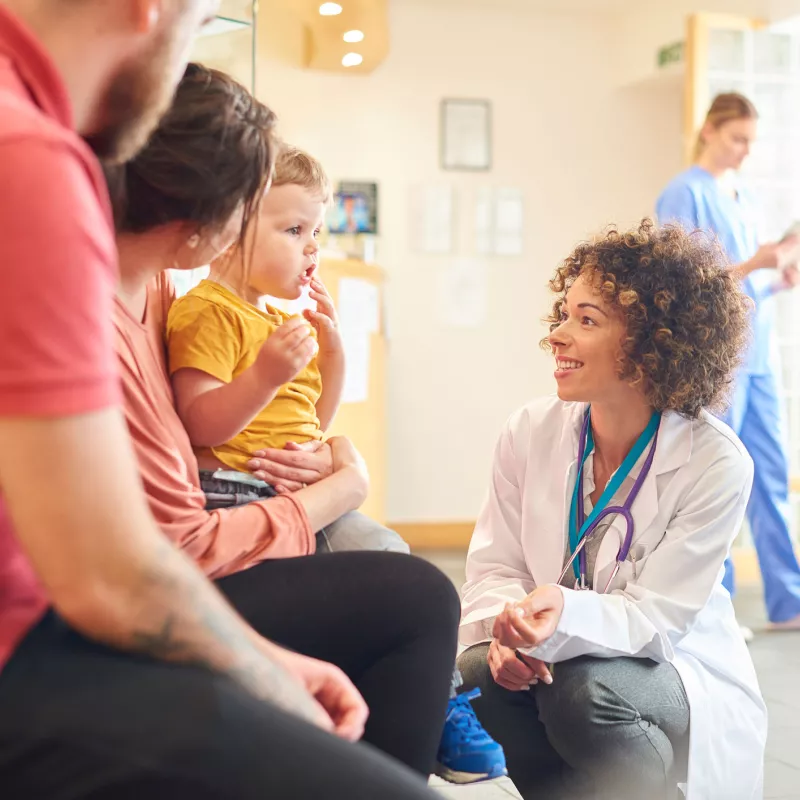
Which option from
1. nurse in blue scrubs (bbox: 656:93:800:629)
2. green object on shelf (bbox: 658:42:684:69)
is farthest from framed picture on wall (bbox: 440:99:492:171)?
nurse in blue scrubs (bbox: 656:93:800:629)

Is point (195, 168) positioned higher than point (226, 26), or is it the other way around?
point (226, 26)

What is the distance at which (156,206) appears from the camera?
1.17 meters

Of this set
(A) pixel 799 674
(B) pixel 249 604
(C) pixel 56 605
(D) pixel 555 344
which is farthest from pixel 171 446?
(A) pixel 799 674

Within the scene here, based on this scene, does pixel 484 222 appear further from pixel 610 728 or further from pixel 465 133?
pixel 610 728

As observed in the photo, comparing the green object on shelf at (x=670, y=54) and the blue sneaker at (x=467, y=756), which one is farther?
the green object on shelf at (x=670, y=54)

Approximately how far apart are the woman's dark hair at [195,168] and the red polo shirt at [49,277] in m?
0.41

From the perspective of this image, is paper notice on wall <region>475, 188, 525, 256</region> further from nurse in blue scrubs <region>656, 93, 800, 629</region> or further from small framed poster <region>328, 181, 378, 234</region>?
nurse in blue scrubs <region>656, 93, 800, 629</region>

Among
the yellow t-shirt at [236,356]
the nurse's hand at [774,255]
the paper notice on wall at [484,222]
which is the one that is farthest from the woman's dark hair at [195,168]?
the paper notice on wall at [484,222]

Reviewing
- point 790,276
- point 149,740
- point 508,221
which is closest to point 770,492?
point 790,276

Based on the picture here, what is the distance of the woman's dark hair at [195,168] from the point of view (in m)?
1.16

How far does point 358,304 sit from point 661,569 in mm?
3071

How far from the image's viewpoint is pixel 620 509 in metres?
1.75

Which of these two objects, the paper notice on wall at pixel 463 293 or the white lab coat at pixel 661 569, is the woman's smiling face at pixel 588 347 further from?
the paper notice on wall at pixel 463 293

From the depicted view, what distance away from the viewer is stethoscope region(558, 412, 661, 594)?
174cm
